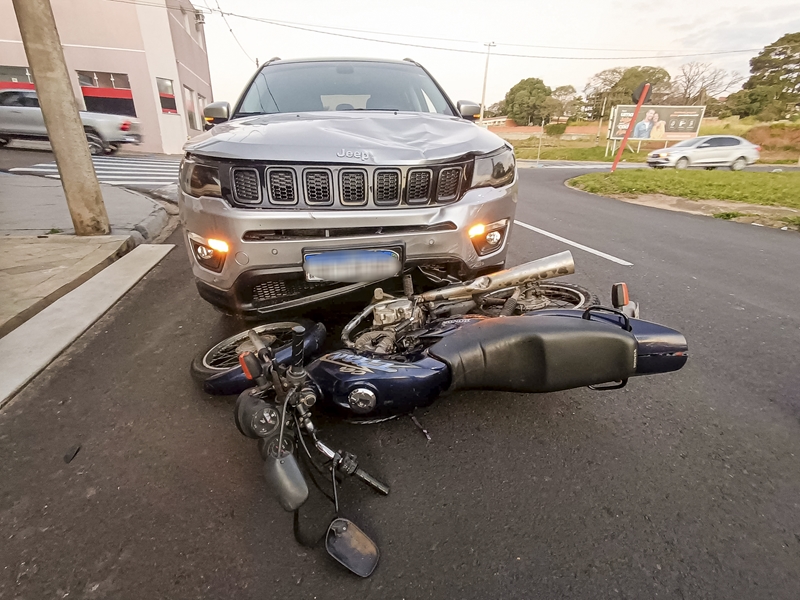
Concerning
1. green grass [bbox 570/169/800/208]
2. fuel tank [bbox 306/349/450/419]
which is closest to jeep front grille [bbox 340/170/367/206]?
fuel tank [bbox 306/349/450/419]

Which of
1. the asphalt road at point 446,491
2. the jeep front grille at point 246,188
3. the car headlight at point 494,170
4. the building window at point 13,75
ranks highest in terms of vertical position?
the building window at point 13,75

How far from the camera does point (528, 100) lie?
174ft

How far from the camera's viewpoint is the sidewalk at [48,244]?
3365 mm

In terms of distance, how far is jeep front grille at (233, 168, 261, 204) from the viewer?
6.70 feet

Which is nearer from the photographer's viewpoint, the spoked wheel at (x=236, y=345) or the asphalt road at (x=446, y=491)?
the asphalt road at (x=446, y=491)

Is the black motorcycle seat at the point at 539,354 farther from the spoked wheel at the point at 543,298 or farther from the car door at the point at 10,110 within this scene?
the car door at the point at 10,110

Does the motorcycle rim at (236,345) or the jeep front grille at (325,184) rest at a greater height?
the jeep front grille at (325,184)

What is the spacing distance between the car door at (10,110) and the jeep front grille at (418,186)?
16.7 meters

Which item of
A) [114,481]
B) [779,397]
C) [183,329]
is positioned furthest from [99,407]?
[779,397]

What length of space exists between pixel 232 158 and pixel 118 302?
219 centimetres

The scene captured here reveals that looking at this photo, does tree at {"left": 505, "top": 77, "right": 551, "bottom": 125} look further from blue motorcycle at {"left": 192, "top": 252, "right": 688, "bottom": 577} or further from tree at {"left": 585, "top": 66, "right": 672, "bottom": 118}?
blue motorcycle at {"left": 192, "top": 252, "right": 688, "bottom": 577}

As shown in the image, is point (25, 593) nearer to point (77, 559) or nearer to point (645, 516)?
point (77, 559)

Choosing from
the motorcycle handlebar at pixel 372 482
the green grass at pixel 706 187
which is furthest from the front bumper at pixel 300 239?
the green grass at pixel 706 187

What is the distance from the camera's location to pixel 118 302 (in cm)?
348
